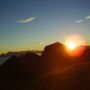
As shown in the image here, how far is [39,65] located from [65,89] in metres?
32.6

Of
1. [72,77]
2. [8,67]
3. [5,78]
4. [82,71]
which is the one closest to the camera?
[72,77]

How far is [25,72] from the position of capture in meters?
57.7

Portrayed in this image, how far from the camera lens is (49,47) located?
7688 cm

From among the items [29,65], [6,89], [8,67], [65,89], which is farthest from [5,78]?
[65,89]

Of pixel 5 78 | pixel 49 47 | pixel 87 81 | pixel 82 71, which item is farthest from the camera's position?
pixel 49 47

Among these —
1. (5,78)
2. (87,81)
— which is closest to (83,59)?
(5,78)

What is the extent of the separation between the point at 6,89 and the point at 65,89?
14.0 meters

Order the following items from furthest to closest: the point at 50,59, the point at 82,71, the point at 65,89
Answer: the point at 50,59 → the point at 82,71 → the point at 65,89

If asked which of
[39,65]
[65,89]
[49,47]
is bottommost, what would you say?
[65,89]

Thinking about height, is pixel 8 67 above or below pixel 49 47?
below

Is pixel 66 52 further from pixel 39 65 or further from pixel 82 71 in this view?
pixel 82 71

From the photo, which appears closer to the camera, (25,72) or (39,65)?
(25,72)

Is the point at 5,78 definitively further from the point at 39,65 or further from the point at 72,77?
the point at 72,77

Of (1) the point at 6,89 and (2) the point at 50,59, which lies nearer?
(1) the point at 6,89
